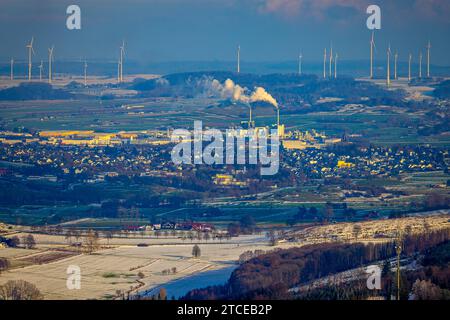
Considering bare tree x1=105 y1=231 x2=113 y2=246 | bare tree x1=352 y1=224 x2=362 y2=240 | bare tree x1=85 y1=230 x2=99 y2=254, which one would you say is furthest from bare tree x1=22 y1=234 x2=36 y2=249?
bare tree x1=352 y1=224 x2=362 y2=240

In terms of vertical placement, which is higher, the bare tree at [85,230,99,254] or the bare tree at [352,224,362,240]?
the bare tree at [352,224,362,240]

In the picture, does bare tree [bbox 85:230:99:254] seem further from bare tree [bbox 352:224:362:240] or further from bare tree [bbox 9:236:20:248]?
bare tree [bbox 352:224:362:240]

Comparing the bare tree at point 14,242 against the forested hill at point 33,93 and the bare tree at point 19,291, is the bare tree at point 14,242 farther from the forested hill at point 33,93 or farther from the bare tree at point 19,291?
the forested hill at point 33,93

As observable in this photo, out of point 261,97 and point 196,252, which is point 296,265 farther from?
point 261,97

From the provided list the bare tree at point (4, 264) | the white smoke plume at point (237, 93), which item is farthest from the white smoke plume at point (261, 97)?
the bare tree at point (4, 264)

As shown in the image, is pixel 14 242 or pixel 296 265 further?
pixel 14 242

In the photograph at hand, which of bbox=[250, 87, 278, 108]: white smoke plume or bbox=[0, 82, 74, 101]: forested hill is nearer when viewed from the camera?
bbox=[250, 87, 278, 108]: white smoke plume

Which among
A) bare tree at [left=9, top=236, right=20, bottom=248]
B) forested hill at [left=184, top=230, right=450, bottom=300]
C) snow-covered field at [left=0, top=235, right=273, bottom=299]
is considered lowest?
snow-covered field at [left=0, top=235, right=273, bottom=299]

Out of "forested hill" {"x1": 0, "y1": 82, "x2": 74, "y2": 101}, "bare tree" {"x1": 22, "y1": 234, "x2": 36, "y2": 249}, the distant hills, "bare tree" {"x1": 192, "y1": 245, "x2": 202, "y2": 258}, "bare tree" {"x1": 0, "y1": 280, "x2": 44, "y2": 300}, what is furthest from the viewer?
the distant hills

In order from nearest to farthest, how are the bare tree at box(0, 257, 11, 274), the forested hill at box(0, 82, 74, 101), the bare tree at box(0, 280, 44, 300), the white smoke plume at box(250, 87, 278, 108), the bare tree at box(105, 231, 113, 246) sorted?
the bare tree at box(0, 280, 44, 300), the bare tree at box(0, 257, 11, 274), the bare tree at box(105, 231, 113, 246), the white smoke plume at box(250, 87, 278, 108), the forested hill at box(0, 82, 74, 101)

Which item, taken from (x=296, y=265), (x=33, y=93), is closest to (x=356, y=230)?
(x=296, y=265)

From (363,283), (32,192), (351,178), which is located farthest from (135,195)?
(363,283)
